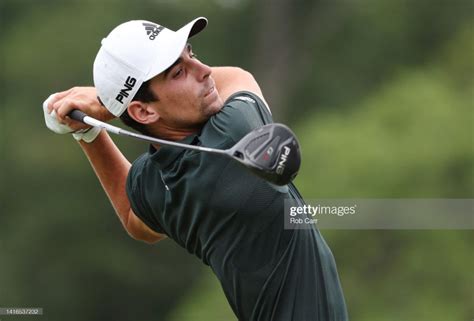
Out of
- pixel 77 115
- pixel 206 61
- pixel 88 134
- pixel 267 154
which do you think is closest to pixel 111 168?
pixel 88 134

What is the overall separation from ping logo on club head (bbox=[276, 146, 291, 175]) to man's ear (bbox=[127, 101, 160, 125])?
56 centimetres

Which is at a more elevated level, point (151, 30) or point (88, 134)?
point (151, 30)

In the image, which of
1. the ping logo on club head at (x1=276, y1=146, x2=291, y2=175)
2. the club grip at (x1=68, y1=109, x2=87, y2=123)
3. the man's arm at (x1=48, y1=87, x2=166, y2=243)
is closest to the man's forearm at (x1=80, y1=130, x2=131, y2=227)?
the man's arm at (x1=48, y1=87, x2=166, y2=243)

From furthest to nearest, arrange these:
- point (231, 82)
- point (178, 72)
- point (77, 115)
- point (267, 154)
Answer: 1. point (231, 82)
2. point (77, 115)
3. point (178, 72)
4. point (267, 154)

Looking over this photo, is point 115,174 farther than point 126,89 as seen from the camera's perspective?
Yes

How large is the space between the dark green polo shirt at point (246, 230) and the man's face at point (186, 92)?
4cm

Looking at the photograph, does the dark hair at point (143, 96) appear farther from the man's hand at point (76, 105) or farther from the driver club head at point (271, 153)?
the driver club head at point (271, 153)

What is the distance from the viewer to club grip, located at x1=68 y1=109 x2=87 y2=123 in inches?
147

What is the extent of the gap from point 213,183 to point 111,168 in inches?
25.2

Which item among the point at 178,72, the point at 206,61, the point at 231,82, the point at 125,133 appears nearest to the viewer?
the point at 125,133

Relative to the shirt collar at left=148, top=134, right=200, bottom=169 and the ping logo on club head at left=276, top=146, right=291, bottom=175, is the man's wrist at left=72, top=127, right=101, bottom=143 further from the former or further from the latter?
the ping logo on club head at left=276, top=146, right=291, bottom=175

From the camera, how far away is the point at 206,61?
11.2 meters

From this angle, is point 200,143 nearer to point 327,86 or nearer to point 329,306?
point 329,306

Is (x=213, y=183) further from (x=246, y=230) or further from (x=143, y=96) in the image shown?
(x=143, y=96)
